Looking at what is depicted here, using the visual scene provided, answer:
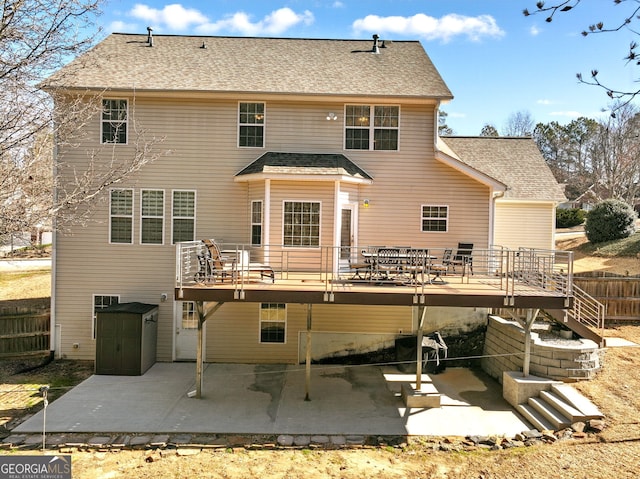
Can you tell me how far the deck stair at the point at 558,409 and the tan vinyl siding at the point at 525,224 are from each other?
7486mm

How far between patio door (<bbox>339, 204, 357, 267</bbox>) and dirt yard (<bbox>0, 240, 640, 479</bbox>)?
17.9 feet

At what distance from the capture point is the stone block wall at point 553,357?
9.85 meters

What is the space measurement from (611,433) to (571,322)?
2.90 metres

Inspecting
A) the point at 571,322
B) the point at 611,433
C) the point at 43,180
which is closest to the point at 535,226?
the point at 571,322

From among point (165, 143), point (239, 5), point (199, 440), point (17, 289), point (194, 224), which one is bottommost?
point (199, 440)

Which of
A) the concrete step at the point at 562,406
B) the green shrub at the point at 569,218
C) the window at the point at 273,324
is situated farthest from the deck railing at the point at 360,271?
the green shrub at the point at 569,218

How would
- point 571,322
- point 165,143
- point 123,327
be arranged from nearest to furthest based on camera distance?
1. point 571,322
2. point 123,327
3. point 165,143

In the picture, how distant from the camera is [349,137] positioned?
12766 mm

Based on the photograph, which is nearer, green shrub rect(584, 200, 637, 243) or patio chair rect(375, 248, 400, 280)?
patio chair rect(375, 248, 400, 280)

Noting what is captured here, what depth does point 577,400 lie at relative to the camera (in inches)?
347

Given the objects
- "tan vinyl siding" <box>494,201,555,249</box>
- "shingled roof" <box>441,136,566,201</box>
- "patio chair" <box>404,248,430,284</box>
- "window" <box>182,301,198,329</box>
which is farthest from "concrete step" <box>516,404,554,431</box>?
"window" <box>182,301,198,329</box>

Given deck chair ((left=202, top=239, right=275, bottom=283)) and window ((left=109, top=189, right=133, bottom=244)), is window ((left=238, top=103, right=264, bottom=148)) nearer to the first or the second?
window ((left=109, top=189, right=133, bottom=244))

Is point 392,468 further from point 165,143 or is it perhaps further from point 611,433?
point 165,143

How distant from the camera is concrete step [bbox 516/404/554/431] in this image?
8.51 metres
